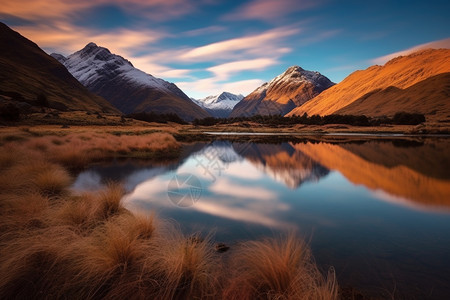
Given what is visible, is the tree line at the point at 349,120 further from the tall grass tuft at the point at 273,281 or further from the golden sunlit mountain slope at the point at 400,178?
the tall grass tuft at the point at 273,281

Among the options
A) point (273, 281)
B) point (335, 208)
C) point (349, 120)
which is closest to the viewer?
point (273, 281)

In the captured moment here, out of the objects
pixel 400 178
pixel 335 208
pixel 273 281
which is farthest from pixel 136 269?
pixel 400 178

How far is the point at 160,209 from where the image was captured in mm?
11875

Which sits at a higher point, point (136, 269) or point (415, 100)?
point (415, 100)

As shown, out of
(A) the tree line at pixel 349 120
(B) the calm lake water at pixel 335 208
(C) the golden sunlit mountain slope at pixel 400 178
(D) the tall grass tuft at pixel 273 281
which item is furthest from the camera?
(A) the tree line at pixel 349 120

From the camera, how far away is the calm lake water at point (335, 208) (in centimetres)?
674

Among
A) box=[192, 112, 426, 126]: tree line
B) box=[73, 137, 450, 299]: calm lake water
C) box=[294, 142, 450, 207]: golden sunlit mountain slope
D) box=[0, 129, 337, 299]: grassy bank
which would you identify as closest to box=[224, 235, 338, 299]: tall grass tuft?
box=[0, 129, 337, 299]: grassy bank

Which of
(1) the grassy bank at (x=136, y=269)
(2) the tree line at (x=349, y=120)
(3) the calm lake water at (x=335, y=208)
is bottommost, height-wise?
(3) the calm lake water at (x=335, y=208)

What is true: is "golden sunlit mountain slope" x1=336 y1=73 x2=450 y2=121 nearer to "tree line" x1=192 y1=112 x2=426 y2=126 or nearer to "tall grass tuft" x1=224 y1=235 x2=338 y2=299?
"tree line" x1=192 y1=112 x2=426 y2=126

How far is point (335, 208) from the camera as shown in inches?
499

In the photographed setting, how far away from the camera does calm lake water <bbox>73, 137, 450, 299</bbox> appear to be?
6.74 metres

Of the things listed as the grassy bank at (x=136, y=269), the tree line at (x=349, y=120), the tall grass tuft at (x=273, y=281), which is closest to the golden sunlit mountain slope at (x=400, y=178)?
the tall grass tuft at (x=273, y=281)

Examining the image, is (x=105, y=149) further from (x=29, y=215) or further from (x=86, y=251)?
(x=86, y=251)

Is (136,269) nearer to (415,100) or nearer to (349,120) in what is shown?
(349,120)
